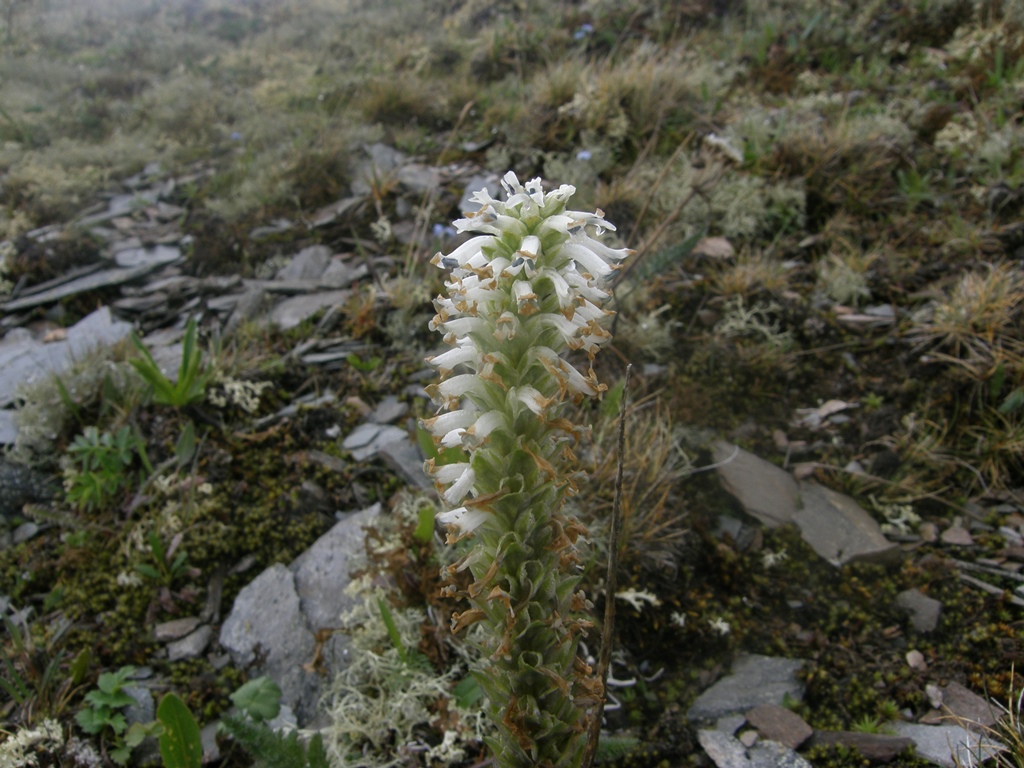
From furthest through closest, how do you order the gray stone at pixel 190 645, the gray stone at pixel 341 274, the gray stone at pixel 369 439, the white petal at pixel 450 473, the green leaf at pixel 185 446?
the gray stone at pixel 341 274 → the gray stone at pixel 369 439 → the green leaf at pixel 185 446 → the gray stone at pixel 190 645 → the white petal at pixel 450 473

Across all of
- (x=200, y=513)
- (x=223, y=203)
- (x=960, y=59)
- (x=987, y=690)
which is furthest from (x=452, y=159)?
(x=987, y=690)

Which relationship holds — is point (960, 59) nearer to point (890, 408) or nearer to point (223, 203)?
point (890, 408)

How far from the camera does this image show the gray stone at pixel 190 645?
3084 mm

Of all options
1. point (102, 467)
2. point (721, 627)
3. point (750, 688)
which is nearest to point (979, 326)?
point (721, 627)

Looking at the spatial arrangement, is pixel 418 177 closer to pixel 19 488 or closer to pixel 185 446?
pixel 185 446

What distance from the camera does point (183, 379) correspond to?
12.7 feet

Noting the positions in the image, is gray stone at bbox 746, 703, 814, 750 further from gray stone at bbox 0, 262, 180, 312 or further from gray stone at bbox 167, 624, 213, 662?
gray stone at bbox 0, 262, 180, 312

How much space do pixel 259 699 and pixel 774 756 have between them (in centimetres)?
204

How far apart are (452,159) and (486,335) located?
5786 millimetres

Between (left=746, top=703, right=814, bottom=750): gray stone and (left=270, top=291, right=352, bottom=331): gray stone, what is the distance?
3884 millimetres

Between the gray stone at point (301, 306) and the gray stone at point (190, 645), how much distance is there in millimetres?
2369

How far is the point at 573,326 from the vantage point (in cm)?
147

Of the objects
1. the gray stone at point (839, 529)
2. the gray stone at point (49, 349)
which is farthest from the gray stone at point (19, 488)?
the gray stone at point (839, 529)

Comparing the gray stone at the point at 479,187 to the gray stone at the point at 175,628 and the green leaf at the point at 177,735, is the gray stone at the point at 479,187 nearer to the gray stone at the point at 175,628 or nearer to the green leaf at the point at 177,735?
Result: the gray stone at the point at 175,628
